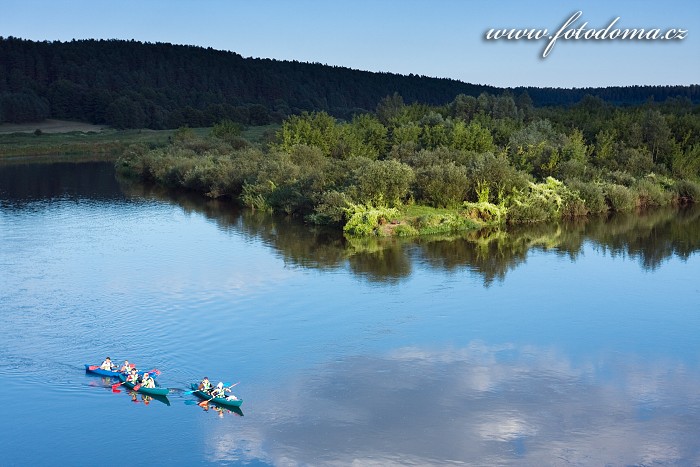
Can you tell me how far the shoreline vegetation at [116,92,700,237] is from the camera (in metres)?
45.3

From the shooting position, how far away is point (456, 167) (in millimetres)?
48000

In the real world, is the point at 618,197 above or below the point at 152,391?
above

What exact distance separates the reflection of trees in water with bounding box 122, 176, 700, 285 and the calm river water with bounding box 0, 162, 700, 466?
224mm

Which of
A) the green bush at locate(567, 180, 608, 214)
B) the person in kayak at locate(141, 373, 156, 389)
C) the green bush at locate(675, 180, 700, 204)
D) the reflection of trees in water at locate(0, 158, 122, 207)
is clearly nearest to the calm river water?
the person in kayak at locate(141, 373, 156, 389)

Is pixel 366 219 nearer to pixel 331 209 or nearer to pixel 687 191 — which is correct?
pixel 331 209

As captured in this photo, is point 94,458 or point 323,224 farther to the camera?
point 323,224

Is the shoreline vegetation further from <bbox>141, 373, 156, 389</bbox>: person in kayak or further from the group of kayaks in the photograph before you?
<bbox>141, 373, 156, 389</bbox>: person in kayak

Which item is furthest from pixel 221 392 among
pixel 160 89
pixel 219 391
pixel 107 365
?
pixel 160 89

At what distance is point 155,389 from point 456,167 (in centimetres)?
2971

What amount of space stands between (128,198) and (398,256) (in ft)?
101

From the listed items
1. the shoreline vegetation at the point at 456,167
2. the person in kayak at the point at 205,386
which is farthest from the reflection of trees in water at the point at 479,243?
the person in kayak at the point at 205,386

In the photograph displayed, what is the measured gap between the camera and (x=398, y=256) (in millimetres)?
38281

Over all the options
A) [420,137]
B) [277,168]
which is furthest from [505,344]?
[420,137]

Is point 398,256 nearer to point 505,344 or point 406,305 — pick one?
point 406,305
